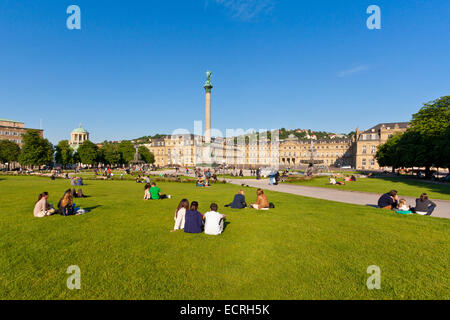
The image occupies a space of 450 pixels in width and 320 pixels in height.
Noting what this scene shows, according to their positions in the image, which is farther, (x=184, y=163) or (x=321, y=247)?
(x=184, y=163)

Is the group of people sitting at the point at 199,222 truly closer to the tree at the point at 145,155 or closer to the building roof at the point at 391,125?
the tree at the point at 145,155

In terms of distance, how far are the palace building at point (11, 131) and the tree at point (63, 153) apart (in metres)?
23.3

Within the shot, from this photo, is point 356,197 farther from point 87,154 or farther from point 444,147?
point 87,154

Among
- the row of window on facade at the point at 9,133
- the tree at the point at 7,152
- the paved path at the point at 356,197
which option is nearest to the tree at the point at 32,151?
the tree at the point at 7,152

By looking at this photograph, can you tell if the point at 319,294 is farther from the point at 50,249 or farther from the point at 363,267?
the point at 50,249

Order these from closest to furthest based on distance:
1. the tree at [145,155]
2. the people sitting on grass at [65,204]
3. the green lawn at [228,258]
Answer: the green lawn at [228,258] < the people sitting on grass at [65,204] < the tree at [145,155]

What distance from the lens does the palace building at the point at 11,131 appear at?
99238 mm

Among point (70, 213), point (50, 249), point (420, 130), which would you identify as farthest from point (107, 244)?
point (420, 130)

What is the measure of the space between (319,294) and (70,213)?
1143 centimetres

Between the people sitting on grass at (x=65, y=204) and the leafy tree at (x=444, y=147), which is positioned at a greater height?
the leafy tree at (x=444, y=147)

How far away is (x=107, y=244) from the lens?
24.5ft

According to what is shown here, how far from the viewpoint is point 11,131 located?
335 ft

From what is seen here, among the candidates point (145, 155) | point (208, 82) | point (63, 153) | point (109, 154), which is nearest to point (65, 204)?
point (208, 82)

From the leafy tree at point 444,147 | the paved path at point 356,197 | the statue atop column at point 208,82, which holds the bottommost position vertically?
the paved path at point 356,197
